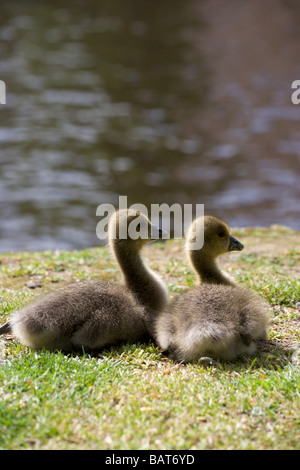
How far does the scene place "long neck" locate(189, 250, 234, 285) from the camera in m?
5.84

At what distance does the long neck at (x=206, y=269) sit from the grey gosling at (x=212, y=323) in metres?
0.31

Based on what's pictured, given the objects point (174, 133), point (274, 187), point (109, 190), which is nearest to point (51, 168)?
point (109, 190)

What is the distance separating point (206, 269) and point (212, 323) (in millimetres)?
1153

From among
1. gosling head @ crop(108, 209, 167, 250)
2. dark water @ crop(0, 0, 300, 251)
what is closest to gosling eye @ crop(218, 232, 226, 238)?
gosling head @ crop(108, 209, 167, 250)

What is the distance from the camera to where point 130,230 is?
19.2 ft

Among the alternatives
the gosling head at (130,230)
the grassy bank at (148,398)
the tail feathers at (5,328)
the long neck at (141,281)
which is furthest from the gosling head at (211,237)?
the tail feathers at (5,328)

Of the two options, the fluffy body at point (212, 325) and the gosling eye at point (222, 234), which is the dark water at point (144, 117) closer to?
the gosling eye at point (222, 234)

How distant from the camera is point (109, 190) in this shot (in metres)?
14.7

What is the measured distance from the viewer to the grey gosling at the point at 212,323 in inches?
189

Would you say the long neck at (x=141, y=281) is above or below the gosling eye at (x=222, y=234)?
below

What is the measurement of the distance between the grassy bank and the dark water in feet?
23.7

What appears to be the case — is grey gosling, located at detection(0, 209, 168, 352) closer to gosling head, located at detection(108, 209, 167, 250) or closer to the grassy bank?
the grassy bank

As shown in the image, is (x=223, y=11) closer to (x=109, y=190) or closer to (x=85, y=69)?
(x=85, y=69)
